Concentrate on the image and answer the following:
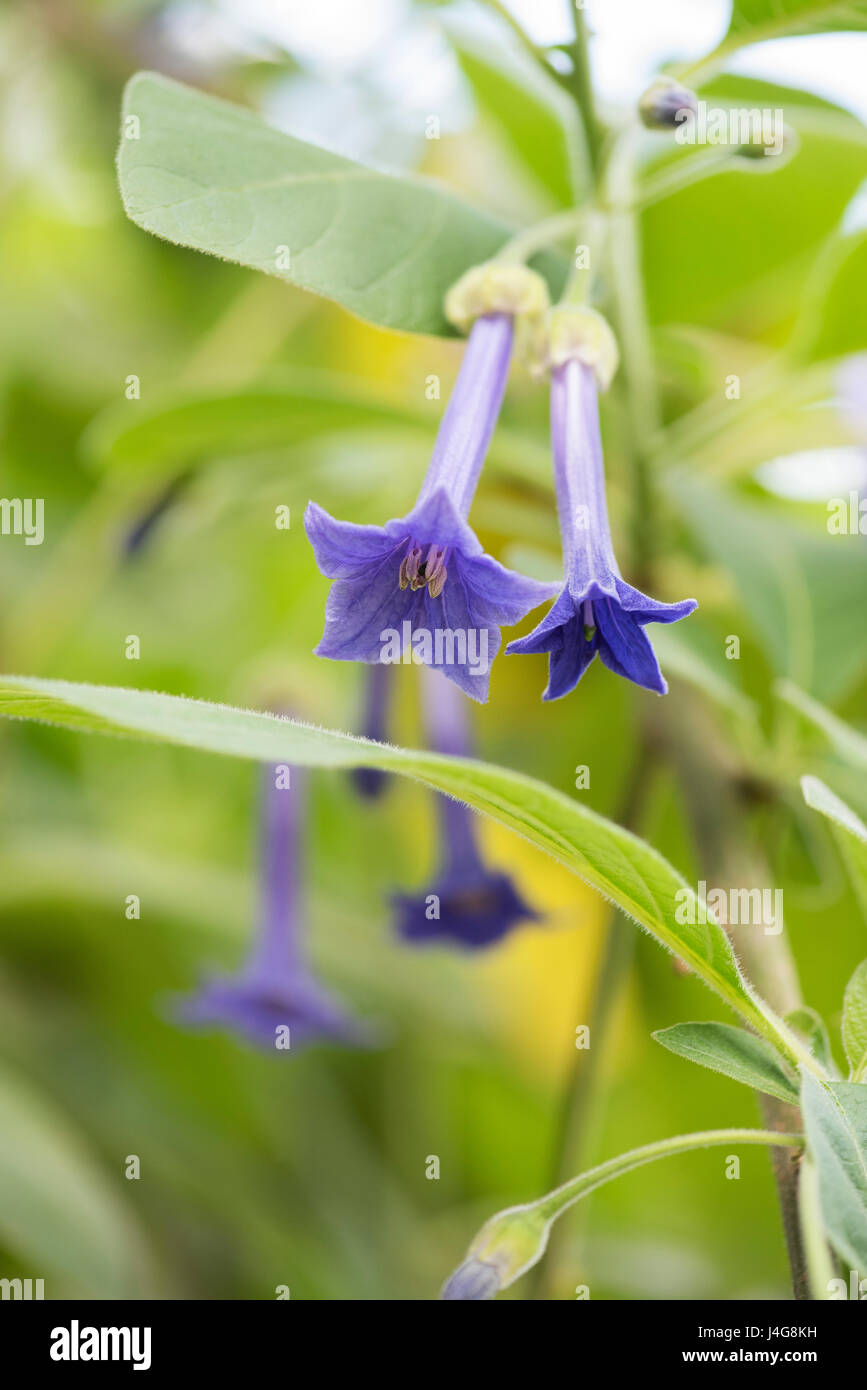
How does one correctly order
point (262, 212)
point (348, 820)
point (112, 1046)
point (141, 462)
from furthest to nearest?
point (348, 820) → point (112, 1046) → point (141, 462) → point (262, 212)

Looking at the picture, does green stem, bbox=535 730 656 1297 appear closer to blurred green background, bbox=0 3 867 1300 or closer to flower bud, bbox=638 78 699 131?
blurred green background, bbox=0 3 867 1300

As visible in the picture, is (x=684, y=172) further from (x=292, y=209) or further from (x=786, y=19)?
(x=292, y=209)

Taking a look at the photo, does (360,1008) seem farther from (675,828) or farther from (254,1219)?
(675,828)

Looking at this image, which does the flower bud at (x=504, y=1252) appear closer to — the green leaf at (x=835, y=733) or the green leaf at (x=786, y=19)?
the green leaf at (x=835, y=733)

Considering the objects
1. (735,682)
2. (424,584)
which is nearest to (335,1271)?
(735,682)

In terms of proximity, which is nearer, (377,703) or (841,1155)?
(841,1155)

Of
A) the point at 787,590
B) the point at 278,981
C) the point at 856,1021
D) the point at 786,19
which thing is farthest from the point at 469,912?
the point at 786,19
